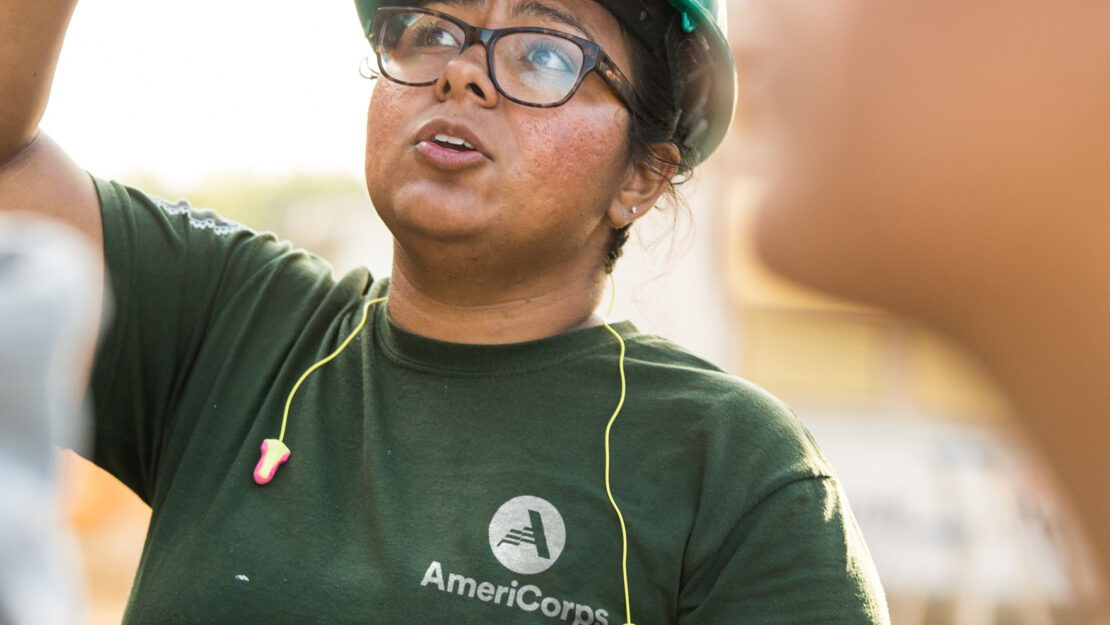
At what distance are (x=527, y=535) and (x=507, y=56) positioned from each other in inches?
29.8

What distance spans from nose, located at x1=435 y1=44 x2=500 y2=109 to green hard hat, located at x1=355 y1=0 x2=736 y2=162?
23 centimetres

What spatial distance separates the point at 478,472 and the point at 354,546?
0.21 meters

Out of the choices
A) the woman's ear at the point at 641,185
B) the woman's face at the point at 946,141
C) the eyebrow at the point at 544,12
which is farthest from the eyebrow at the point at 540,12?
the woman's face at the point at 946,141

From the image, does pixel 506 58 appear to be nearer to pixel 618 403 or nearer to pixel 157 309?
pixel 618 403

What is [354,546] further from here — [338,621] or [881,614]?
[881,614]

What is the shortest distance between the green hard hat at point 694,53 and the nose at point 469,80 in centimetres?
23

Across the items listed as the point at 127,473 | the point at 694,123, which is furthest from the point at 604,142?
the point at 127,473

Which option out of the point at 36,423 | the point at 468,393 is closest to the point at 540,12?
the point at 468,393

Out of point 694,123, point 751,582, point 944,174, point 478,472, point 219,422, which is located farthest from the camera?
point 694,123

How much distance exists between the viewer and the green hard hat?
1910 millimetres

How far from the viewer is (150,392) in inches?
73.7

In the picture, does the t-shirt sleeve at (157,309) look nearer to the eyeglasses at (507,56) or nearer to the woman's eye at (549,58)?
the eyeglasses at (507,56)

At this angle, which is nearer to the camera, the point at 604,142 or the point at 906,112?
the point at 906,112

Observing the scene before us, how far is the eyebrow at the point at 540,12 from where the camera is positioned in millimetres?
1840
